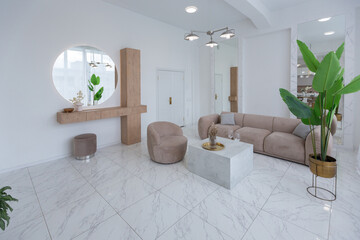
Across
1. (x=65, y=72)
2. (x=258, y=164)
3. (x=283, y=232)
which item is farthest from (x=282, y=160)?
(x=65, y=72)

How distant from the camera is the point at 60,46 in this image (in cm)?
369

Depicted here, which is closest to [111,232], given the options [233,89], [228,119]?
[228,119]

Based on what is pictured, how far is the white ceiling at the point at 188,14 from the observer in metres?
4.42

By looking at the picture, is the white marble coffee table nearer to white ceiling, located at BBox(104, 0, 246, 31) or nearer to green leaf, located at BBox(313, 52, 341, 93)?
green leaf, located at BBox(313, 52, 341, 93)

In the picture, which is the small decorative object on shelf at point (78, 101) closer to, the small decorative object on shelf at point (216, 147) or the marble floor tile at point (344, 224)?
the small decorative object on shelf at point (216, 147)

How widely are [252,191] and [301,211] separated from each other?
0.59 metres

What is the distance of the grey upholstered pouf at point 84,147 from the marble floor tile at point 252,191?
110 inches

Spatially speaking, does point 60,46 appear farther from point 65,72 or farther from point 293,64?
point 293,64

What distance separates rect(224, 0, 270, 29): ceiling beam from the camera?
3795 mm

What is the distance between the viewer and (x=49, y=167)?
3418 mm

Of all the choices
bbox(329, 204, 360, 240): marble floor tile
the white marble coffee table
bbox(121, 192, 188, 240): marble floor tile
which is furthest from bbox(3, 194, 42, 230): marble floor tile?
bbox(329, 204, 360, 240): marble floor tile

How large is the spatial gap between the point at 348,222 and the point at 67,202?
10.8ft

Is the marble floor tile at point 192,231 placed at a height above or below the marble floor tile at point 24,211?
below

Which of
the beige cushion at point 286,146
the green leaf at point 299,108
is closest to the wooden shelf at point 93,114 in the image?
the beige cushion at point 286,146
